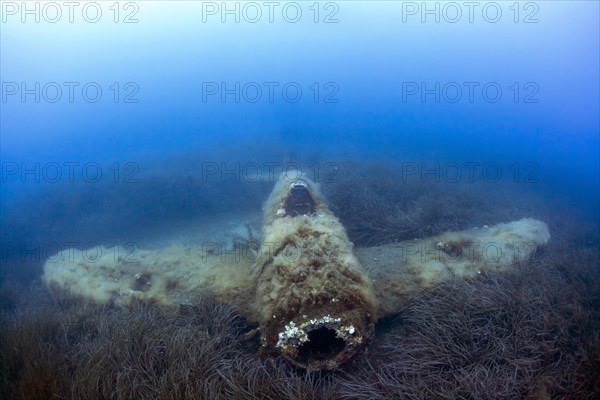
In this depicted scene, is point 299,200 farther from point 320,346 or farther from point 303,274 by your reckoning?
point 320,346

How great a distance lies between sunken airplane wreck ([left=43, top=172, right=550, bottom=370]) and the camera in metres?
4.54

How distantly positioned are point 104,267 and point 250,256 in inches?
116

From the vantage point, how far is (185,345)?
4918mm

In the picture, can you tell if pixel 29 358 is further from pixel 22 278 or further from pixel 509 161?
pixel 509 161

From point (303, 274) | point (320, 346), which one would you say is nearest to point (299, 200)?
point (303, 274)

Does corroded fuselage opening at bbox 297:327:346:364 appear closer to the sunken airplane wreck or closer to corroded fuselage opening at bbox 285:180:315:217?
the sunken airplane wreck

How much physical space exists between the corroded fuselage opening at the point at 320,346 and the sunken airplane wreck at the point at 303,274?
13 mm

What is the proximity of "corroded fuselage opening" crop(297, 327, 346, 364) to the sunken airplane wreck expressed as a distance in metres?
0.01

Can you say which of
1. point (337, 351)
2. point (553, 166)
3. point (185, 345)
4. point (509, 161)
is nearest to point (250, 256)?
point (185, 345)

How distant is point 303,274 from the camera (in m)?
4.70

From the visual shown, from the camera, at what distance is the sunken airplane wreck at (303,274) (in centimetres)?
454

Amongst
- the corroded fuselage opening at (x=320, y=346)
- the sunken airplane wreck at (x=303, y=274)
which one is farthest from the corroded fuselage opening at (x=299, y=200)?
the corroded fuselage opening at (x=320, y=346)

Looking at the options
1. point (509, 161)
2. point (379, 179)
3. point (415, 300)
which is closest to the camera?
point (415, 300)

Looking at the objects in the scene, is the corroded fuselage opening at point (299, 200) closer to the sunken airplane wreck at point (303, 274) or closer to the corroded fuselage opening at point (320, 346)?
the sunken airplane wreck at point (303, 274)
